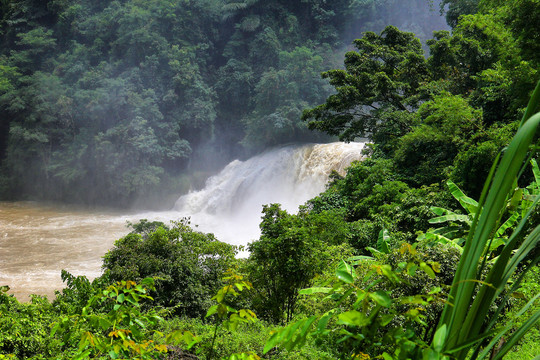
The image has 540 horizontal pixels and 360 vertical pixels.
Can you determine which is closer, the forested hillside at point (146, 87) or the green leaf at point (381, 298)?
the green leaf at point (381, 298)

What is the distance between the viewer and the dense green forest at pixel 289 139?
89cm

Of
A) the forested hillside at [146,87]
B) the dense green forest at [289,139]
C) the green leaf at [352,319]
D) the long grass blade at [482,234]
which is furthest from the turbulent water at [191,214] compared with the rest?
the long grass blade at [482,234]

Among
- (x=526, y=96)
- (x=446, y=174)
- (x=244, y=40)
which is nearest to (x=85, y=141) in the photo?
(x=244, y=40)

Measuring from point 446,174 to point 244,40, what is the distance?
63.1 feet

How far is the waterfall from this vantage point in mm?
15453

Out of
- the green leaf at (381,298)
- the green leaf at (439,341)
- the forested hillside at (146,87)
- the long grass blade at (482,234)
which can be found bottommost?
the green leaf at (439,341)

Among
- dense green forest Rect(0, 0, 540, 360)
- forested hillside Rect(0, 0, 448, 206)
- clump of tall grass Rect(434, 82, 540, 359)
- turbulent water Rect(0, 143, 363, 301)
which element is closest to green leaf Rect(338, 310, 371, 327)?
dense green forest Rect(0, 0, 540, 360)

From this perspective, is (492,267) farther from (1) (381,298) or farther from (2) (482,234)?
(1) (381,298)

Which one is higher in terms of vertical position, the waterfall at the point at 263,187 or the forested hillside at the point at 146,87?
the forested hillside at the point at 146,87

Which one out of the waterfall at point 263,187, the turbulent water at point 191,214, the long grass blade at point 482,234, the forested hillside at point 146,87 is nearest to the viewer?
the long grass blade at point 482,234

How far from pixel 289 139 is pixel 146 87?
843 centimetres

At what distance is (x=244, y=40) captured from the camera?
24.8 meters

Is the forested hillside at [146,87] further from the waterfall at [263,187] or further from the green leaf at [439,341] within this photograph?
the green leaf at [439,341]

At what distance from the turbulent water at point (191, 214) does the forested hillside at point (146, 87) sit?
2.08 meters
